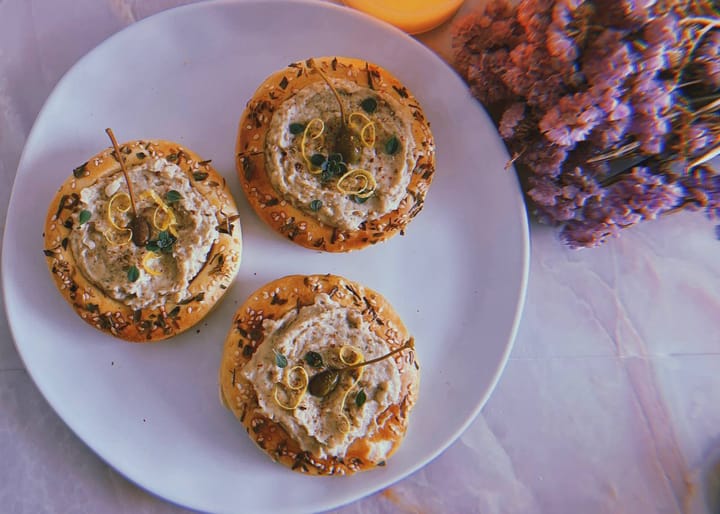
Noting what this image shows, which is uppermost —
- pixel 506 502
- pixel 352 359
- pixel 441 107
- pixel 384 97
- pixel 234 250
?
pixel 384 97

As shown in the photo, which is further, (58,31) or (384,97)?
(58,31)

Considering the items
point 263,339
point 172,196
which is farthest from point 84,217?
point 263,339

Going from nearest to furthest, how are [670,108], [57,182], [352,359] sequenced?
[670,108], [352,359], [57,182]

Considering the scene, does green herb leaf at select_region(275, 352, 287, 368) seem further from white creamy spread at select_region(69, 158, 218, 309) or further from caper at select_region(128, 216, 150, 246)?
caper at select_region(128, 216, 150, 246)

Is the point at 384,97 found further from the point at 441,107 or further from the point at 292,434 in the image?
the point at 292,434

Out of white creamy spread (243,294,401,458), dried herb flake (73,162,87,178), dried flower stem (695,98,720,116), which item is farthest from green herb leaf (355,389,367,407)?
dried flower stem (695,98,720,116)

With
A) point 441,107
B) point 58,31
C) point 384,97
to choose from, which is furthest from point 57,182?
point 441,107

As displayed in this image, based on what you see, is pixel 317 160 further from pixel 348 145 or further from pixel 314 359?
pixel 314 359
